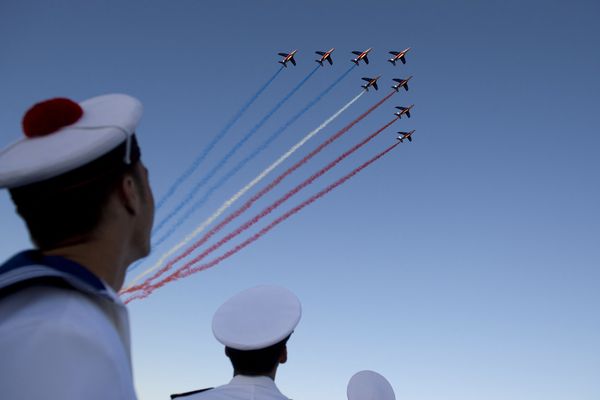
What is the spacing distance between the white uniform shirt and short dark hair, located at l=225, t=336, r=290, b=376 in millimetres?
4048

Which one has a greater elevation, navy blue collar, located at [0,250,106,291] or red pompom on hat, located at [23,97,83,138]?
red pompom on hat, located at [23,97,83,138]

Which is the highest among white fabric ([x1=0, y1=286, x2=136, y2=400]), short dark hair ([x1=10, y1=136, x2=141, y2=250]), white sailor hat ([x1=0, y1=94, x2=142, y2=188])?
white sailor hat ([x1=0, y1=94, x2=142, y2=188])

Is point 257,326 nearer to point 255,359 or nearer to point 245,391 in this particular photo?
point 255,359

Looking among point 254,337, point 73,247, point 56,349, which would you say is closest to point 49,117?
point 73,247

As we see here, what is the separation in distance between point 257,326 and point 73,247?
448 centimetres

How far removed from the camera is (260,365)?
581cm

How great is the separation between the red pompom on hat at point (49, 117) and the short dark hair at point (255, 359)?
3896 millimetres

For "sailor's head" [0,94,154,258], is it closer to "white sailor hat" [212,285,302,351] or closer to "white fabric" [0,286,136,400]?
"white fabric" [0,286,136,400]

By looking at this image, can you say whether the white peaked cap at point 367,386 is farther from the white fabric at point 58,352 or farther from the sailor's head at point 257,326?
the white fabric at point 58,352

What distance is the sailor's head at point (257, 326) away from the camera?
5.89m

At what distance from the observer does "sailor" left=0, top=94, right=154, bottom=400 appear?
1.65 meters

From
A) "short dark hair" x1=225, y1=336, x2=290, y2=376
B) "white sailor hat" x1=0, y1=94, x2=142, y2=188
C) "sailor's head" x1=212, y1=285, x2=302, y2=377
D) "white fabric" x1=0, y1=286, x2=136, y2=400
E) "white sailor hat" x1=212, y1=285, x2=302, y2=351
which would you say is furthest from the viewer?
"white sailor hat" x1=212, y1=285, x2=302, y2=351

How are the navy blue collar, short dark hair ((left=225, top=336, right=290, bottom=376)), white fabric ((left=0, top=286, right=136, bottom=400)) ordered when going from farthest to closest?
short dark hair ((left=225, top=336, right=290, bottom=376)) < the navy blue collar < white fabric ((left=0, top=286, right=136, bottom=400))

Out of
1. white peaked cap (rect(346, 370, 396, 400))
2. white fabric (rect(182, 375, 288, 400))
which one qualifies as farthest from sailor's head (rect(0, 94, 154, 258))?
white peaked cap (rect(346, 370, 396, 400))
